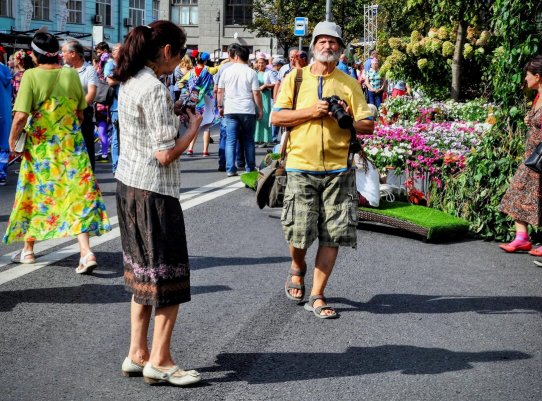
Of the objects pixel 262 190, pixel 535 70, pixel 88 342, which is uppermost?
pixel 535 70

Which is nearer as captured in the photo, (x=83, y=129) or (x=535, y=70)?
(x=535, y=70)

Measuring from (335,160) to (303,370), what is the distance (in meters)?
1.60

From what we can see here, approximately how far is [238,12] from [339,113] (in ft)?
207

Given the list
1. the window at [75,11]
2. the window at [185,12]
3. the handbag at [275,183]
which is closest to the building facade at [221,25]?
the window at [185,12]

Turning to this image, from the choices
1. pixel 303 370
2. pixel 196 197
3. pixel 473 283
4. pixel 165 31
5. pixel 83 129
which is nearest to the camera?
pixel 165 31

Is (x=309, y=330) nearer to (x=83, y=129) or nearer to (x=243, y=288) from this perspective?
(x=243, y=288)

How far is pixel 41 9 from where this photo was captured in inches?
1697

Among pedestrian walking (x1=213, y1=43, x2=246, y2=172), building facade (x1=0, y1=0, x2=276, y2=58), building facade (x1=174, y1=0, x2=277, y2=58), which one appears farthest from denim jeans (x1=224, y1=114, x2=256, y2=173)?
building facade (x1=174, y1=0, x2=277, y2=58)

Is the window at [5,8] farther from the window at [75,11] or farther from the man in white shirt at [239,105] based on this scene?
the man in white shirt at [239,105]

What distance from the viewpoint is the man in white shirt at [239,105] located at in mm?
13141

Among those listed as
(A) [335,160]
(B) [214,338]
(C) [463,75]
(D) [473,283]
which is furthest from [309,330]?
(C) [463,75]

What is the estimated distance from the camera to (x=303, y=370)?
4.81 meters

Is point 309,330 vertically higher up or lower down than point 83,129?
lower down

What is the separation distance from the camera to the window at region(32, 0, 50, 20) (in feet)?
140
